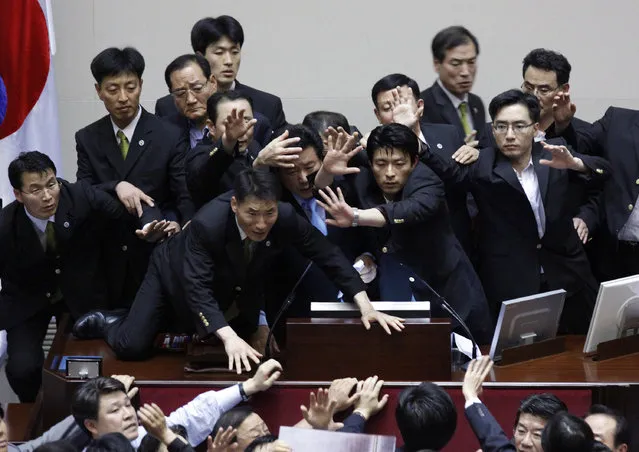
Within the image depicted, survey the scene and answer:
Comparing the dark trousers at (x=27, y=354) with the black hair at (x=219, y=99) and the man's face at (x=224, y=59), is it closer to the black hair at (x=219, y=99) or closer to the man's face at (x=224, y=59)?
the black hair at (x=219, y=99)

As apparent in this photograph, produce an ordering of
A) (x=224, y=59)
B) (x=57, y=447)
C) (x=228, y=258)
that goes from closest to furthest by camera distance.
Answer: (x=57, y=447)
(x=228, y=258)
(x=224, y=59)

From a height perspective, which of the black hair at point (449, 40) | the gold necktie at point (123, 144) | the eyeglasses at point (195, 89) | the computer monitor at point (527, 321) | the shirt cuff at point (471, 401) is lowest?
the shirt cuff at point (471, 401)

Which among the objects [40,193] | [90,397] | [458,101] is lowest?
[90,397]

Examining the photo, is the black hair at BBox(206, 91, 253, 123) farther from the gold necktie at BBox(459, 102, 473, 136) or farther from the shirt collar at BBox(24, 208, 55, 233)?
the gold necktie at BBox(459, 102, 473, 136)

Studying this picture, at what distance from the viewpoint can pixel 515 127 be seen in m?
5.05

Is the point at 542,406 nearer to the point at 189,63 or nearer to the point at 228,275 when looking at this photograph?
the point at 228,275

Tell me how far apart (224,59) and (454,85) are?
92cm

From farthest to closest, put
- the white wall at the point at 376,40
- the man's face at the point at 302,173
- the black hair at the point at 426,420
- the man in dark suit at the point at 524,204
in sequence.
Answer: the white wall at the point at 376,40
the man in dark suit at the point at 524,204
the man's face at the point at 302,173
the black hair at the point at 426,420

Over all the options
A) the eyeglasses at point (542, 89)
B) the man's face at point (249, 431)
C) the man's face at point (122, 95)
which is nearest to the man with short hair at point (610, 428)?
the man's face at point (249, 431)

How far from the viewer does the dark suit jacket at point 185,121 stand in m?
5.32

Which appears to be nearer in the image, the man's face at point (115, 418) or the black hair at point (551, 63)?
the man's face at point (115, 418)

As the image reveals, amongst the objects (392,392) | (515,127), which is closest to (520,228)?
(515,127)

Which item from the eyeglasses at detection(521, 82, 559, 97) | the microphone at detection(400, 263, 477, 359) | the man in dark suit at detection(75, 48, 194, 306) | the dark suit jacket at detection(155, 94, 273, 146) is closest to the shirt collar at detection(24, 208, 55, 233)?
the man in dark suit at detection(75, 48, 194, 306)

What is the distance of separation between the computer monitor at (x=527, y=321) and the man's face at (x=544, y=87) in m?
0.93
